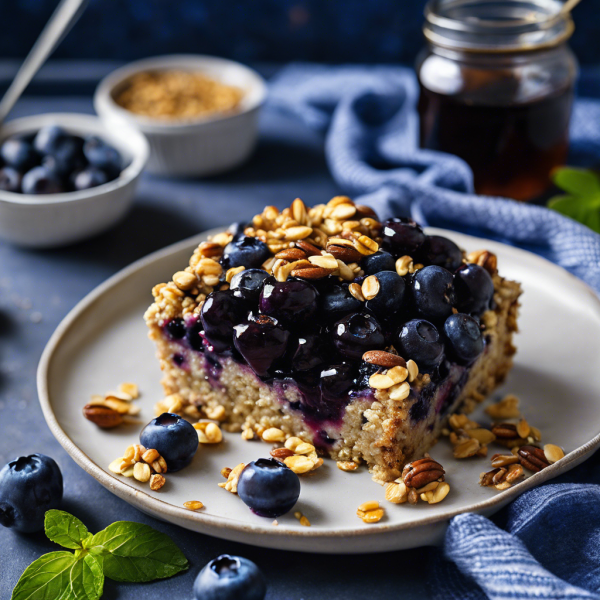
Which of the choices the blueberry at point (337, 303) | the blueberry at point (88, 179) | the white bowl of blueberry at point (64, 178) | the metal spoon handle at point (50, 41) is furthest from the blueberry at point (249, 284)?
the metal spoon handle at point (50, 41)

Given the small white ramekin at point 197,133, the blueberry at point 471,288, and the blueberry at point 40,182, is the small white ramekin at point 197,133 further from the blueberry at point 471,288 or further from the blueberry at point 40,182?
the blueberry at point 471,288

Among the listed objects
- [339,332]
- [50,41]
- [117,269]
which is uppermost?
[50,41]

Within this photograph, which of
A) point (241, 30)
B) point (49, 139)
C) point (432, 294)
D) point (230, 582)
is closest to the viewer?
point (230, 582)

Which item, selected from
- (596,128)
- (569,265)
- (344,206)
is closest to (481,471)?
(344,206)

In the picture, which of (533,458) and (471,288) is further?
(471,288)

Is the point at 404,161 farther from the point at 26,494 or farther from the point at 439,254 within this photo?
the point at 26,494

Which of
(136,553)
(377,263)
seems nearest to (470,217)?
(377,263)
